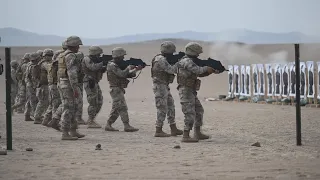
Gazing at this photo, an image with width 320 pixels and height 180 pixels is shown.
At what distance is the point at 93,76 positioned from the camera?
1847 centimetres

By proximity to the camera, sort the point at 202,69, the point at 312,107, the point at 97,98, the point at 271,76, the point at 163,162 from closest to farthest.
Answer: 1. the point at 163,162
2. the point at 202,69
3. the point at 97,98
4. the point at 312,107
5. the point at 271,76

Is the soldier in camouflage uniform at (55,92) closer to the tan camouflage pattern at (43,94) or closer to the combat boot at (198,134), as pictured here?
the tan camouflage pattern at (43,94)

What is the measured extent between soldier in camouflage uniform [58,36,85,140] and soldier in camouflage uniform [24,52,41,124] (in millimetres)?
4844

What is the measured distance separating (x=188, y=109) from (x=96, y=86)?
5094 millimetres

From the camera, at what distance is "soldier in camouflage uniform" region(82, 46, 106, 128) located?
1775 cm

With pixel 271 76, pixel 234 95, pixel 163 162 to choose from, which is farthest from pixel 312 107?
pixel 163 162

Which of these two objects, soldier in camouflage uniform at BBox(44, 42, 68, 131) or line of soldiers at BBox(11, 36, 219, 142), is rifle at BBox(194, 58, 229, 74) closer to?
line of soldiers at BBox(11, 36, 219, 142)

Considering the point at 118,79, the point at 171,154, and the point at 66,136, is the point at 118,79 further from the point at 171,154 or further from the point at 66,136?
the point at 171,154

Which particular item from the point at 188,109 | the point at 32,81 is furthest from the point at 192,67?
the point at 32,81

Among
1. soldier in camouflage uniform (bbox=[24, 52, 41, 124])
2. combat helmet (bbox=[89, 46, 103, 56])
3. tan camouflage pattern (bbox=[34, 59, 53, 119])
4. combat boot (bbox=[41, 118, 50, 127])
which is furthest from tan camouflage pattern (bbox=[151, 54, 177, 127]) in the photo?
soldier in camouflage uniform (bbox=[24, 52, 41, 124])

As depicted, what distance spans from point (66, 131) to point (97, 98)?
3621 mm

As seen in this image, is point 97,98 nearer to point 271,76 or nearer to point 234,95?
point 271,76

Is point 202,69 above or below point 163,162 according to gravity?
above

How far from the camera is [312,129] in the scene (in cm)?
1703
